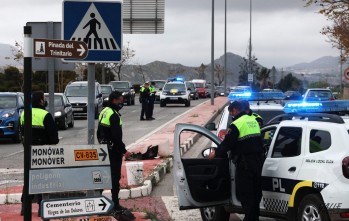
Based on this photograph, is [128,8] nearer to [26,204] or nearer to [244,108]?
[244,108]

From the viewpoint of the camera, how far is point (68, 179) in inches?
274

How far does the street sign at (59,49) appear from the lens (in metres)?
6.27

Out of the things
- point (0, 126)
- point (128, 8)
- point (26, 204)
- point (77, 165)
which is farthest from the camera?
point (0, 126)

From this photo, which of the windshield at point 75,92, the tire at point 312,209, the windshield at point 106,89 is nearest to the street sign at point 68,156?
the tire at point 312,209

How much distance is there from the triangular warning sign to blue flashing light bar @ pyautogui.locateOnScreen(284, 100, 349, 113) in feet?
10.1

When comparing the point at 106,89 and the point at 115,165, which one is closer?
the point at 115,165

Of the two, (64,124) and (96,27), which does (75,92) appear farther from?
(96,27)

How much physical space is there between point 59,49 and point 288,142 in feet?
10.8

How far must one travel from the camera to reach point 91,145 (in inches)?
283

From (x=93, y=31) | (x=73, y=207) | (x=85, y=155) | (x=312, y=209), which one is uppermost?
(x=93, y=31)

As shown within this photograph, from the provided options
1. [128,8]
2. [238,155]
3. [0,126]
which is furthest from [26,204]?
[0,126]

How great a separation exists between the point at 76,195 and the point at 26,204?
1136 mm

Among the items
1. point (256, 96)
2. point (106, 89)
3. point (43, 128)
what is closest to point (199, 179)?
point (43, 128)

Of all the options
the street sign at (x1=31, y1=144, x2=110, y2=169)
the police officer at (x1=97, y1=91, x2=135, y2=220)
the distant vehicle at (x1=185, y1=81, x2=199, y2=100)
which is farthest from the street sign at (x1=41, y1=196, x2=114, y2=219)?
the distant vehicle at (x1=185, y1=81, x2=199, y2=100)
